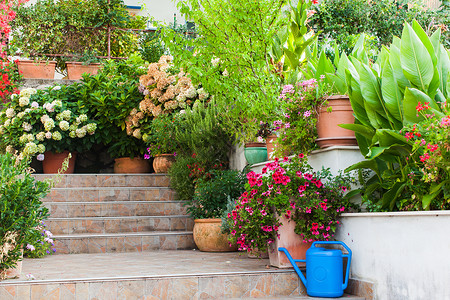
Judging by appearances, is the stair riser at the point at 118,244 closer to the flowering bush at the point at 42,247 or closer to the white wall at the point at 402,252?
the flowering bush at the point at 42,247

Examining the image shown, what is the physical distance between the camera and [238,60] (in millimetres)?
5000

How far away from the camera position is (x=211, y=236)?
535 centimetres

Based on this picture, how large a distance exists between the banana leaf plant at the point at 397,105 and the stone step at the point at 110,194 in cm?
349

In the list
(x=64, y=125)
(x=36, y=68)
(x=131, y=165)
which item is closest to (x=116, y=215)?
(x=131, y=165)

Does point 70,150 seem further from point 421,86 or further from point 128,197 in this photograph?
point 421,86

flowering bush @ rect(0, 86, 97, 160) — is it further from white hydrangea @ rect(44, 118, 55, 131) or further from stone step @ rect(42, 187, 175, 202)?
stone step @ rect(42, 187, 175, 202)

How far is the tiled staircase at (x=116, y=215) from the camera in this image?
18.3 feet

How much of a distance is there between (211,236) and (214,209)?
0.32 metres

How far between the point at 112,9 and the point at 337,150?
6.99m

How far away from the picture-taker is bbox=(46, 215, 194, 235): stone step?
5949 millimetres


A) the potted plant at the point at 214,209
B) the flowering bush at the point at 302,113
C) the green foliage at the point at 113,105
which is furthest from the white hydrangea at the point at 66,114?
the flowering bush at the point at 302,113

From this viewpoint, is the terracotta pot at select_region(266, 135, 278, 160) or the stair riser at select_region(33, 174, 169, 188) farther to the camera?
the stair riser at select_region(33, 174, 169, 188)

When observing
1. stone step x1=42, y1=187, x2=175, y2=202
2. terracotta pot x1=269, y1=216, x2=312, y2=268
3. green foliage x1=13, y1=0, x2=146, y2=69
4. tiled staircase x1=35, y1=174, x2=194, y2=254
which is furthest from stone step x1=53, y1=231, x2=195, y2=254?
green foliage x1=13, y1=0, x2=146, y2=69

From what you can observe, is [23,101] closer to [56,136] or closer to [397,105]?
[56,136]
